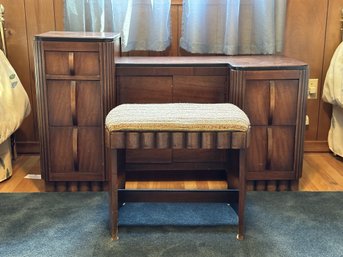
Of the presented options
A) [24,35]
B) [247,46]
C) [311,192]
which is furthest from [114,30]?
[311,192]

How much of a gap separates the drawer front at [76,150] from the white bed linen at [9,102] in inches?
11.0

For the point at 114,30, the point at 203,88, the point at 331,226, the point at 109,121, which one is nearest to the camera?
the point at 109,121

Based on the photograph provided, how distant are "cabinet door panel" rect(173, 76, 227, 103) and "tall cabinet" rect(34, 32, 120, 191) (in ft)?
1.10

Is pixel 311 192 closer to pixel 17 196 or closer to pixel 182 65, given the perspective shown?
pixel 182 65

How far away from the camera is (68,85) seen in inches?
A: 81.9

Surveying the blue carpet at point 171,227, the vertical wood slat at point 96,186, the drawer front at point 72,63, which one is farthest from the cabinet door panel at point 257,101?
the vertical wood slat at point 96,186

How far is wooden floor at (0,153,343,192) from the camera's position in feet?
7.54

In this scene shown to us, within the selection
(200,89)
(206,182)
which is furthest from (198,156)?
(200,89)

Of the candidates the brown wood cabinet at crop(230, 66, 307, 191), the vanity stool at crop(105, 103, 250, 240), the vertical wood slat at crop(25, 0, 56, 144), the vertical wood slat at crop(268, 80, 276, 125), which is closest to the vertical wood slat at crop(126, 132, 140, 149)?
the vanity stool at crop(105, 103, 250, 240)

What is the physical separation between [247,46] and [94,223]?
4.38ft

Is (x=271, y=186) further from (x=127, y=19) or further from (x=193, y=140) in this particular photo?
(x=127, y=19)

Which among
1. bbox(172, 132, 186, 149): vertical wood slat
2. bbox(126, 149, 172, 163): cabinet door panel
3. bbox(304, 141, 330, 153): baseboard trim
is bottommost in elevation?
bbox(304, 141, 330, 153): baseboard trim

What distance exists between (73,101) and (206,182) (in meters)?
0.84

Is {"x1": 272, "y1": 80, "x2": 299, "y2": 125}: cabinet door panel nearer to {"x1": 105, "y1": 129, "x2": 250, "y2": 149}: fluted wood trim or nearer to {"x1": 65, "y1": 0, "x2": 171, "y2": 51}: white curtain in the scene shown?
{"x1": 105, "y1": 129, "x2": 250, "y2": 149}: fluted wood trim
